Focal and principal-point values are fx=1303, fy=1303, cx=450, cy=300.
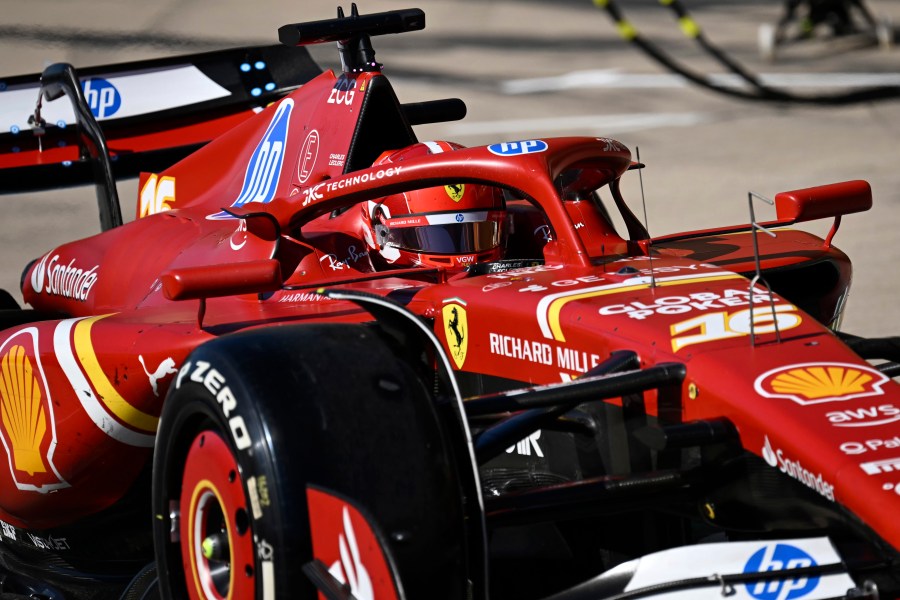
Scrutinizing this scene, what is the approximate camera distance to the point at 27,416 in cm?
394

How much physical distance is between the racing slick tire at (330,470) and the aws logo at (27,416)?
3.99ft

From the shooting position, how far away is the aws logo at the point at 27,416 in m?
3.89

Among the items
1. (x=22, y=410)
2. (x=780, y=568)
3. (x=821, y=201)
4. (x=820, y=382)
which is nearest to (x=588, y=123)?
(x=821, y=201)

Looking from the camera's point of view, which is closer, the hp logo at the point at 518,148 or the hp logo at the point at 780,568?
the hp logo at the point at 780,568

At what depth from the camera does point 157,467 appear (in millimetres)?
3092

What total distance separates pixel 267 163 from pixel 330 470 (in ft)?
8.18

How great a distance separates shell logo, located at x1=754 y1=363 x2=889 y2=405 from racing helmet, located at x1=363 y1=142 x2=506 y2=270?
1.48 meters

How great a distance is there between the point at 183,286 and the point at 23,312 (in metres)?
1.56

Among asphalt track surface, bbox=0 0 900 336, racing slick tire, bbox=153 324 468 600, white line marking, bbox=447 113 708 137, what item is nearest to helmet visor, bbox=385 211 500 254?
racing slick tire, bbox=153 324 468 600

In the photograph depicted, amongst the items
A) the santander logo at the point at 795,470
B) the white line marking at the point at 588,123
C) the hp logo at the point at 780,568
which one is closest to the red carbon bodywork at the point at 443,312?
the santander logo at the point at 795,470

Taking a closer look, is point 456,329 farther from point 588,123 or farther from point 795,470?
point 588,123

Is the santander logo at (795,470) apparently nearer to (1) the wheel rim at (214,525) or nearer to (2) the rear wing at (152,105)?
(1) the wheel rim at (214,525)

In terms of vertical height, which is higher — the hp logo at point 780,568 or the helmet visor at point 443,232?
the helmet visor at point 443,232

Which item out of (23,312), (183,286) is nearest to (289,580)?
(183,286)
